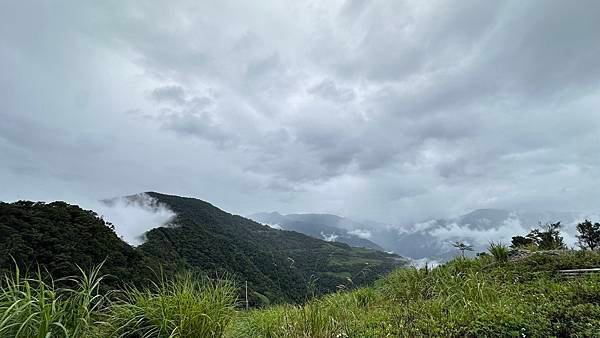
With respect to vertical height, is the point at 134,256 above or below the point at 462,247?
above

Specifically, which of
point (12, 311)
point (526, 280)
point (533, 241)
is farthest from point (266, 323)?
point (533, 241)

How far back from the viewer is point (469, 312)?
5.37 meters

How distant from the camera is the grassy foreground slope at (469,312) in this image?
475 cm

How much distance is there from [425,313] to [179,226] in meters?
70.2

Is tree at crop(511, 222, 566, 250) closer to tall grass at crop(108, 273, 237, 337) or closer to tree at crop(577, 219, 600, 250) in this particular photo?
tree at crop(577, 219, 600, 250)

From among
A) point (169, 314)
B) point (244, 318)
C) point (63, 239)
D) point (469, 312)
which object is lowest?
point (244, 318)

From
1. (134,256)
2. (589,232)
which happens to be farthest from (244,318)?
(134,256)

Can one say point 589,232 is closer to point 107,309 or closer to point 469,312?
point 469,312

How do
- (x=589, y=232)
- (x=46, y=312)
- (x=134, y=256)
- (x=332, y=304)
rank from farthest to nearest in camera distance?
(x=134, y=256) < (x=589, y=232) < (x=332, y=304) < (x=46, y=312)

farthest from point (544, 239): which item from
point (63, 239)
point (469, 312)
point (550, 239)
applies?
→ point (63, 239)

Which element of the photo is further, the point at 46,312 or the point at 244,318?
the point at 244,318

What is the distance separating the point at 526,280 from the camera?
8.07 m

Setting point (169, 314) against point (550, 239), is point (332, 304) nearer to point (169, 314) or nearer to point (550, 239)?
point (169, 314)

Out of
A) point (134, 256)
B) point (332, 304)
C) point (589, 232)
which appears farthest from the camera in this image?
point (134, 256)
